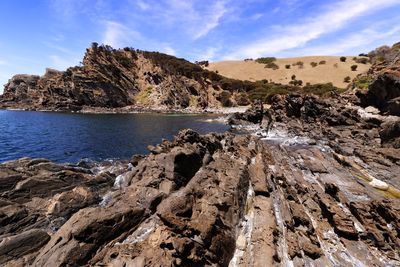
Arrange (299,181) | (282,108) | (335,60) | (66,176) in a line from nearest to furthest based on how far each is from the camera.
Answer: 1. (66,176)
2. (299,181)
3. (282,108)
4. (335,60)

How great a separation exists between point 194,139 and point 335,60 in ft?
409

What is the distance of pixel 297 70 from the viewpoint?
125250mm

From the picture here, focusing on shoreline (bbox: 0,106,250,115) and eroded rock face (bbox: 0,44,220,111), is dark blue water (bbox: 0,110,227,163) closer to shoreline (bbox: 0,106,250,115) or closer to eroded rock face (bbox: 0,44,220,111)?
shoreline (bbox: 0,106,250,115)

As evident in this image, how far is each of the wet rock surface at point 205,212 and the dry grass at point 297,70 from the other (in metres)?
92.3

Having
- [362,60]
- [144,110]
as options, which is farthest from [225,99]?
[362,60]

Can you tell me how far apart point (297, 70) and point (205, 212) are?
126m

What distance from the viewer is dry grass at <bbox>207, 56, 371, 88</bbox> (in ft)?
359

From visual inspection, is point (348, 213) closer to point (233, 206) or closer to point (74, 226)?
point (233, 206)

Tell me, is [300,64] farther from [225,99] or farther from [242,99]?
[225,99]

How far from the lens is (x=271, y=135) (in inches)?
1727

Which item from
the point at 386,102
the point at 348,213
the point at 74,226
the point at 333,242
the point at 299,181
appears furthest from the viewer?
the point at 386,102

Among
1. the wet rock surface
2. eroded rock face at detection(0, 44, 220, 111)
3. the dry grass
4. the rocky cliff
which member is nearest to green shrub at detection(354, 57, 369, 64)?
the dry grass

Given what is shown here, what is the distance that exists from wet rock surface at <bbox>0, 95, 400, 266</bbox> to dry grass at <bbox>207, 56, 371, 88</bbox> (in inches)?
3632

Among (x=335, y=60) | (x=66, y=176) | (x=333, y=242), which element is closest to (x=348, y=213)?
(x=333, y=242)
